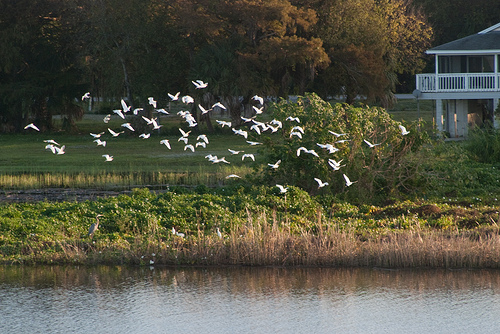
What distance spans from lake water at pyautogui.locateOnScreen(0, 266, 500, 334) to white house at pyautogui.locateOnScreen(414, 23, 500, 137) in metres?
24.9

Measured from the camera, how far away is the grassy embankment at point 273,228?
13398 millimetres

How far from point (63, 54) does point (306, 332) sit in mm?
41089

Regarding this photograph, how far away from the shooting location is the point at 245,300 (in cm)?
1165

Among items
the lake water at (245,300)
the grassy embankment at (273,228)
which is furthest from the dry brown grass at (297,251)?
the lake water at (245,300)

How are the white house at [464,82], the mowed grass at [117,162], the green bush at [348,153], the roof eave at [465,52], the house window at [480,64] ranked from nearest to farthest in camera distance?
the green bush at [348,153] → the mowed grass at [117,162] → the roof eave at [465,52] → the white house at [464,82] → the house window at [480,64]

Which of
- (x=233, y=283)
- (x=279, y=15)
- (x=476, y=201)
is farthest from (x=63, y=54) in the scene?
(x=233, y=283)

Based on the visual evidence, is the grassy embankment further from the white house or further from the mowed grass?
the white house

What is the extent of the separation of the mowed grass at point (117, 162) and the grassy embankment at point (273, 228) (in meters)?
3.83

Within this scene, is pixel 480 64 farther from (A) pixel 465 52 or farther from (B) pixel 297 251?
(B) pixel 297 251

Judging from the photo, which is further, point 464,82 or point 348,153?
point 464,82

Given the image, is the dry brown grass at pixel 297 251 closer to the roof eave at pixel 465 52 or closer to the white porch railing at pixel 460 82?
the white porch railing at pixel 460 82

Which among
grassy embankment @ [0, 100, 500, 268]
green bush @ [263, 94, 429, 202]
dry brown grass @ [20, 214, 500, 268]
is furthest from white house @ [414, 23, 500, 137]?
dry brown grass @ [20, 214, 500, 268]

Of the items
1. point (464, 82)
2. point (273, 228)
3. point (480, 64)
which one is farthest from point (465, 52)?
point (273, 228)

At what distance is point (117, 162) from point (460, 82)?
54.8 ft
